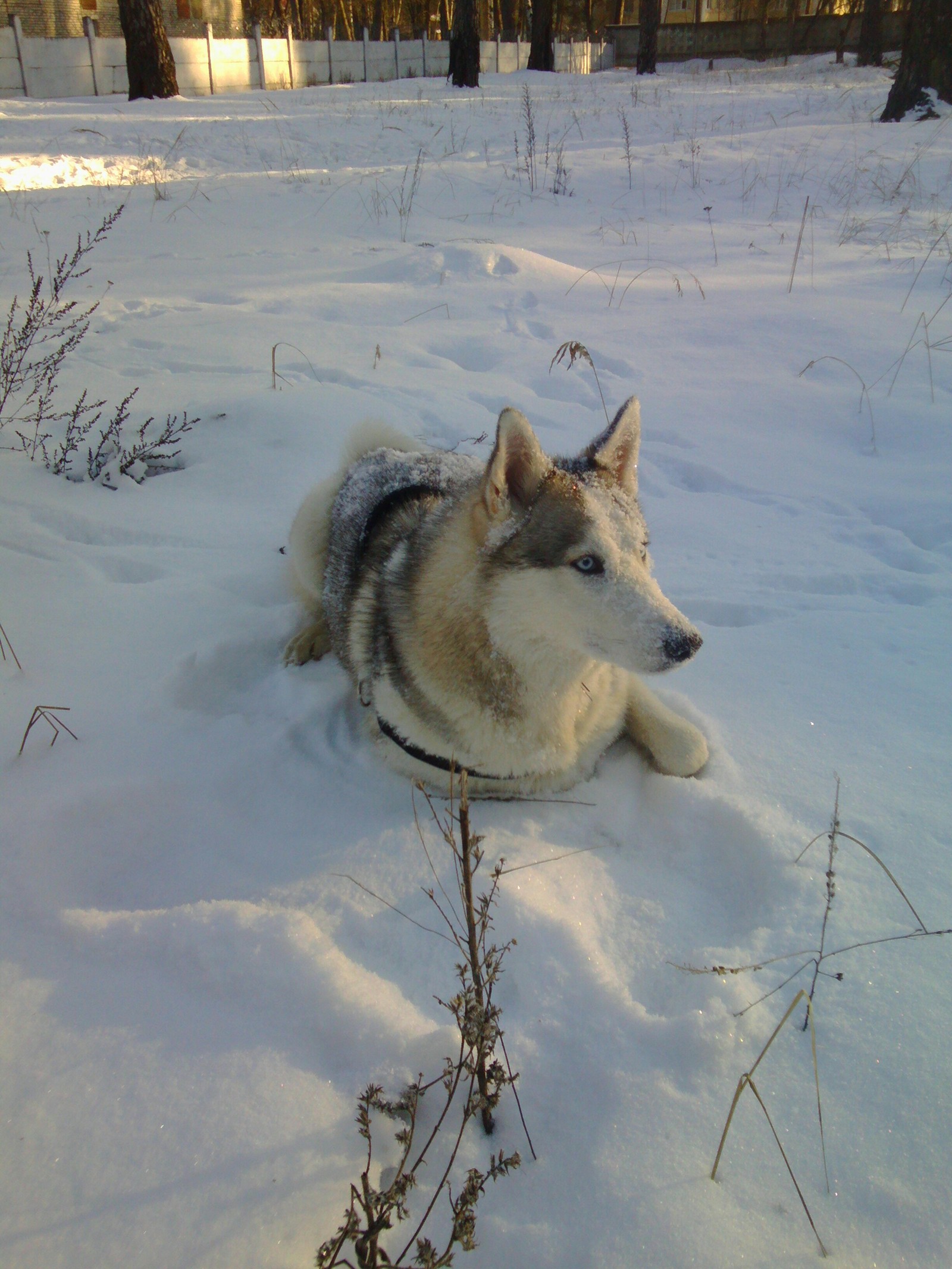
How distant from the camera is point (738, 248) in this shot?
732 centimetres

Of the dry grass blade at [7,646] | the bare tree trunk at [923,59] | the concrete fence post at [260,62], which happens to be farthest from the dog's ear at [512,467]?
the concrete fence post at [260,62]

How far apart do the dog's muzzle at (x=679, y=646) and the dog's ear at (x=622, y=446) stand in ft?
1.92

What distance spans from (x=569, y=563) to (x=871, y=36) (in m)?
32.2

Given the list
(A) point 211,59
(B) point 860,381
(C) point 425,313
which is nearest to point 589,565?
(B) point 860,381

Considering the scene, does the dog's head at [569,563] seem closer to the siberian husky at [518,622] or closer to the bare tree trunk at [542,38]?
the siberian husky at [518,622]

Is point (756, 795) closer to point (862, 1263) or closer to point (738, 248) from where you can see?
point (862, 1263)

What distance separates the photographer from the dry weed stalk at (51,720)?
2.12 meters

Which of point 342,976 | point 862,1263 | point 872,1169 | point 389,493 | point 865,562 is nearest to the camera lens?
point 862,1263

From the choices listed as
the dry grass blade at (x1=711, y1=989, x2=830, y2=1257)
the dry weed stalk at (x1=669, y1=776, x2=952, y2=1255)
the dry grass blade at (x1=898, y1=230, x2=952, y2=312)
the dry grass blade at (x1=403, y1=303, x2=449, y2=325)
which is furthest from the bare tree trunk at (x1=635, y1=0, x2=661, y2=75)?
the dry grass blade at (x1=711, y1=989, x2=830, y2=1257)

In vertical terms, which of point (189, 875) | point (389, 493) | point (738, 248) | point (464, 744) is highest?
point (738, 248)

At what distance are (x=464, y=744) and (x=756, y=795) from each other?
0.83 metres

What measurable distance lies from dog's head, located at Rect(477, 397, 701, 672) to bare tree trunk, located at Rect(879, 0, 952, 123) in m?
13.6

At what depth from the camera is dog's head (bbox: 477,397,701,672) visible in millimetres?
1836

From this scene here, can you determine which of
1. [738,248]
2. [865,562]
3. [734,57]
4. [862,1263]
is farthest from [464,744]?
[734,57]
